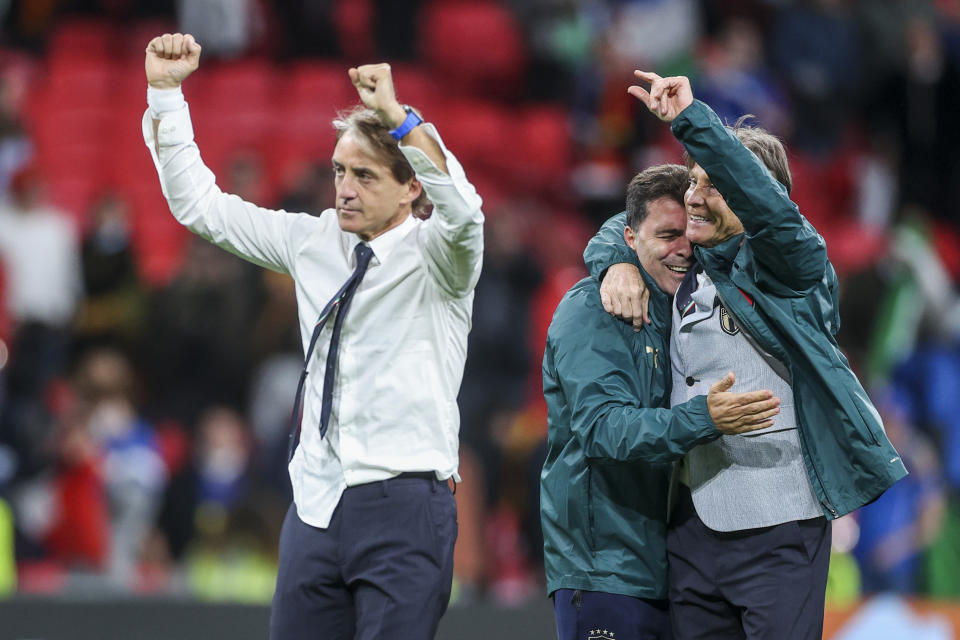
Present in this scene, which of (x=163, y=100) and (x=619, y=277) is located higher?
(x=163, y=100)

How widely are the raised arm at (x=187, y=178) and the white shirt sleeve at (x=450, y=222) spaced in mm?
439

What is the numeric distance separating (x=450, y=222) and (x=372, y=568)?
83cm

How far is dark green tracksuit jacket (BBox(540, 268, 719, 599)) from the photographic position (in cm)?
338

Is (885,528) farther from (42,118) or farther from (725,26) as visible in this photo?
(42,118)

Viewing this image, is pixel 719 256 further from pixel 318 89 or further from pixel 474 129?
pixel 318 89

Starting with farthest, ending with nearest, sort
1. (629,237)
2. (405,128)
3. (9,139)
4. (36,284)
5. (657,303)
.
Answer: (9,139) < (36,284) < (629,237) < (657,303) < (405,128)

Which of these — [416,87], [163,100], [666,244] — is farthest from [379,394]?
[416,87]

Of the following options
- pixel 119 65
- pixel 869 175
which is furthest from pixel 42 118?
pixel 869 175

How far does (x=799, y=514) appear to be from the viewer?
10.7 ft

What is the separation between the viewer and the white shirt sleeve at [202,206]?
3.59 m

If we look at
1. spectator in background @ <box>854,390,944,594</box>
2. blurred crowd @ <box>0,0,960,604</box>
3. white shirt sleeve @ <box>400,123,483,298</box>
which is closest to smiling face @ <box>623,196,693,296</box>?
white shirt sleeve @ <box>400,123,483,298</box>

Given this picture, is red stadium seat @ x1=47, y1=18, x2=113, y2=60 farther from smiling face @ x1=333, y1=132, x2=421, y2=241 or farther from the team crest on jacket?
the team crest on jacket

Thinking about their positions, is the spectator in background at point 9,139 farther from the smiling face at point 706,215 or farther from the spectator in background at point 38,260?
the smiling face at point 706,215

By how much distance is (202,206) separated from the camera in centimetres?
361
